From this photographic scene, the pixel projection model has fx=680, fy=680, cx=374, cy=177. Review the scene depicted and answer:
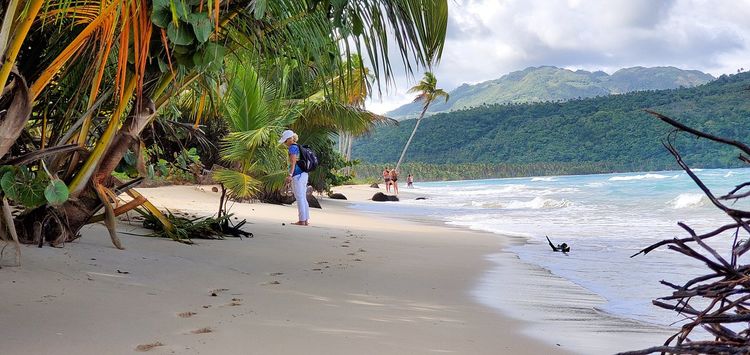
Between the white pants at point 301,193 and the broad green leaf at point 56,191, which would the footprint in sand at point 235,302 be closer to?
the broad green leaf at point 56,191

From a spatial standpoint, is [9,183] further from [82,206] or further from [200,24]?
[200,24]

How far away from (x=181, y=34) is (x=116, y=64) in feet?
6.15

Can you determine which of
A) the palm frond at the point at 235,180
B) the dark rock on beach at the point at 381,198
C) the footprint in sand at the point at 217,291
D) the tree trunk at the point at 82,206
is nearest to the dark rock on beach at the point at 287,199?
the palm frond at the point at 235,180

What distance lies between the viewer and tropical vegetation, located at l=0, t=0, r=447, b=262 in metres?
2.85

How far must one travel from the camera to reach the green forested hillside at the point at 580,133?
61562 mm

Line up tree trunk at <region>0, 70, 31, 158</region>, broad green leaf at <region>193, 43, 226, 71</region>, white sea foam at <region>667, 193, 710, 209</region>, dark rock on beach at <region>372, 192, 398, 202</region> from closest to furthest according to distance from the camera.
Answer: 1. tree trunk at <region>0, 70, 31, 158</region>
2. broad green leaf at <region>193, 43, 226, 71</region>
3. white sea foam at <region>667, 193, 710, 209</region>
4. dark rock on beach at <region>372, 192, 398, 202</region>

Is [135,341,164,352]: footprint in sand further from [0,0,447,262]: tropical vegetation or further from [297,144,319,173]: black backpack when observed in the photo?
[297,144,319,173]: black backpack

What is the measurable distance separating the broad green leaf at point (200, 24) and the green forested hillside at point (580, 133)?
5571cm

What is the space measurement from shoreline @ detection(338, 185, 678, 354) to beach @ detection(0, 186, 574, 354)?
0.38 feet

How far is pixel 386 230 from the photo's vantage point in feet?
32.7

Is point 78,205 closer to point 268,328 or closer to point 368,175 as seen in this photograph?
point 268,328

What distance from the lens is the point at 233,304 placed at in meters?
3.47

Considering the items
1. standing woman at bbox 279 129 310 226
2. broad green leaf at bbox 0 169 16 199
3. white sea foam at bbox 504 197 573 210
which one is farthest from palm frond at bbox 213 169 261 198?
white sea foam at bbox 504 197 573 210

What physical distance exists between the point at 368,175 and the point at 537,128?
1270 inches
